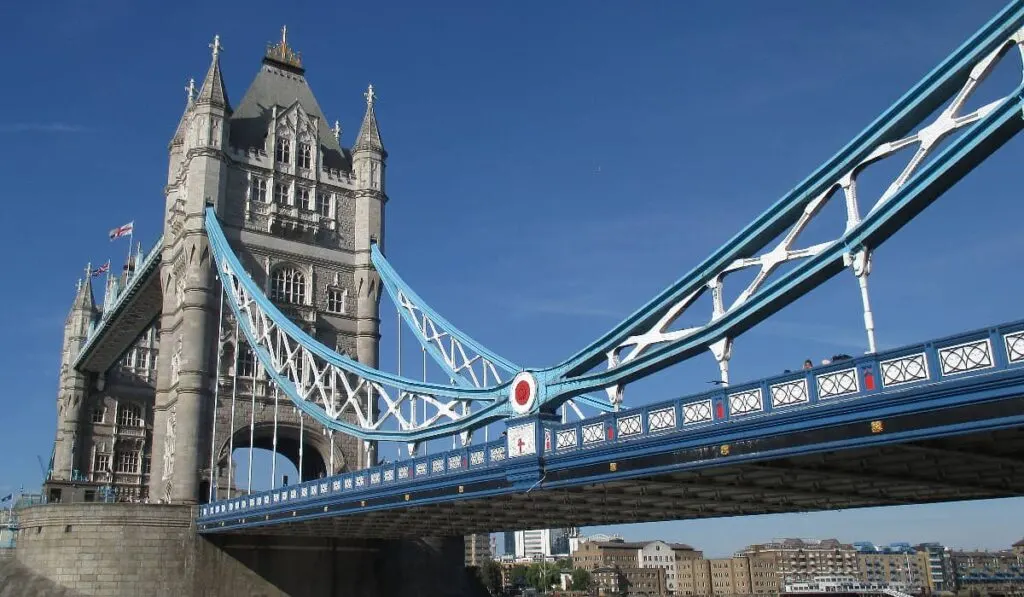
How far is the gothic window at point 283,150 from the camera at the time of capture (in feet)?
162

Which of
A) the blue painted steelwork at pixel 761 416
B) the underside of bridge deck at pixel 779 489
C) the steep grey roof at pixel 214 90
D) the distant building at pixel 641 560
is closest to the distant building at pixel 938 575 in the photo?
the distant building at pixel 641 560

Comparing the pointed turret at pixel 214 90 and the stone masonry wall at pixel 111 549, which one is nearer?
the stone masonry wall at pixel 111 549

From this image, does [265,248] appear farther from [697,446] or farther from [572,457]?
[697,446]

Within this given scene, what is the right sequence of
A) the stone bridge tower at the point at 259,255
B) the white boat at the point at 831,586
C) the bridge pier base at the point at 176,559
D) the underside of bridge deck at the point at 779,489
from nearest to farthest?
the underside of bridge deck at the point at 779,489, the bridge pier base at the point at 176,559, the stone bridge tower at the point at 259,255, the white boat at the point at 831,586

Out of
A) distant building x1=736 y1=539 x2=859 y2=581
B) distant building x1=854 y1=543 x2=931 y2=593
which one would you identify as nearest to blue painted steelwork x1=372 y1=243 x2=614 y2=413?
distant building x1=736 y1=539 x2=859 y2=581

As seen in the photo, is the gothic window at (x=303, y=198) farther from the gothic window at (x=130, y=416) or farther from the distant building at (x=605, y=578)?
the distant building at (x=605, y=578)

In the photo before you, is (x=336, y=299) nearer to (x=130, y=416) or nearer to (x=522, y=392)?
(x=130, y=416)

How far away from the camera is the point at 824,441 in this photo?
639 inches

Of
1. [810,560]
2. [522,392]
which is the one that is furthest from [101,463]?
[810,560]

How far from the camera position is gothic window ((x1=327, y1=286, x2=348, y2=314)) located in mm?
48406

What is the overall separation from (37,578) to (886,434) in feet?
114

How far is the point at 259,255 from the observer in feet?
154

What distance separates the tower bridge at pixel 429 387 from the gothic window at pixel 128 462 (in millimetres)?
223

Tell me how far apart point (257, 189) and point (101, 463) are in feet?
87.3
